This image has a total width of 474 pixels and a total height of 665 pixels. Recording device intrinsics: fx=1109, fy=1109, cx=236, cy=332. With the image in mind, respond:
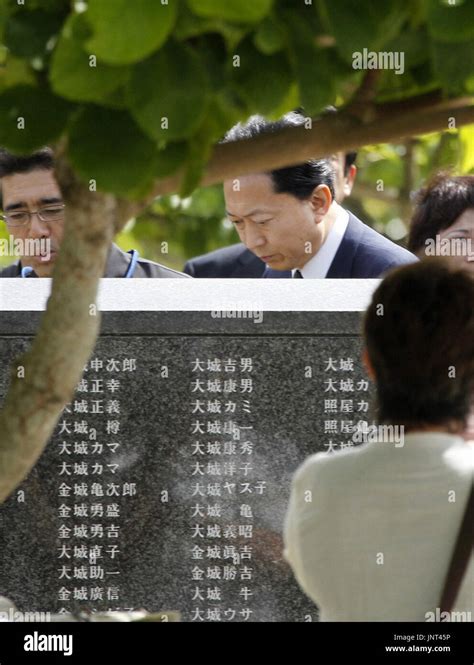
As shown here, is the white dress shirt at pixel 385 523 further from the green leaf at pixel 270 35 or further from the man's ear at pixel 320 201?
the man's ear at pixel 320 201

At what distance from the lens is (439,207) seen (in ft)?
11.7

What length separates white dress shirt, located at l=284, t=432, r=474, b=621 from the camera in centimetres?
198

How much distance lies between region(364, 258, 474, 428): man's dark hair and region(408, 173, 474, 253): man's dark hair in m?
1.53

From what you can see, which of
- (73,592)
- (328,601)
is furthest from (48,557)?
(328,601)

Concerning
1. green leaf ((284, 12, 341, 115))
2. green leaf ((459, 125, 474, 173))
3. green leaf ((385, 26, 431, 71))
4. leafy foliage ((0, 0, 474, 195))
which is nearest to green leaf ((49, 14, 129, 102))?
leafy foliage ((0, 0, 474, 195))

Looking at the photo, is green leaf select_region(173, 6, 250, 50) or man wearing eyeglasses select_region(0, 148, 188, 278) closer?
green leaf select_region(173, 6, 250, 50)

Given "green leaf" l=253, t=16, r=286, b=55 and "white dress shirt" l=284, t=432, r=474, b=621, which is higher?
"green leaf" l=253, t=16, r=286, b=55

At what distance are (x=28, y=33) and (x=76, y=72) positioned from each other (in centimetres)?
16

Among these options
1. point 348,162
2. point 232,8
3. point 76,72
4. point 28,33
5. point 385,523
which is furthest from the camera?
point 348,162

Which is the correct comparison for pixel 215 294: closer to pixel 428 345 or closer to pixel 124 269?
pixel 124 269

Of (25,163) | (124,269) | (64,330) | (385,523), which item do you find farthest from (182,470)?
(64,330)

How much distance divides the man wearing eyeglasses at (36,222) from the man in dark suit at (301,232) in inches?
12.5

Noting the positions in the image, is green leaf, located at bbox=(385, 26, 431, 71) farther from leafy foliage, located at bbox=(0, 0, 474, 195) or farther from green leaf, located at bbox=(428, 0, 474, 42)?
green leaf, located at bbox=(428, 0, 474, 42)

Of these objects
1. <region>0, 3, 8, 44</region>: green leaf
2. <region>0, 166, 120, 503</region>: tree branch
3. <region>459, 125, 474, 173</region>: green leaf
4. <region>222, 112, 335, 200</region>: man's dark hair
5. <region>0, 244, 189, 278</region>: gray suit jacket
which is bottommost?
<region>0, 166, 120, 503</region>: tree branch
